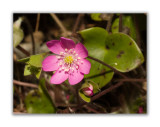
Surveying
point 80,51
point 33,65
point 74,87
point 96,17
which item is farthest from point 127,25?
point 33,65

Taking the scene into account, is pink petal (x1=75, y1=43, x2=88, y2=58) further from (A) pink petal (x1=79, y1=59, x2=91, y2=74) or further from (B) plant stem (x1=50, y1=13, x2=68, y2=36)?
(B) plant stem (x1=50, y1=13, x2=68, y2=36)

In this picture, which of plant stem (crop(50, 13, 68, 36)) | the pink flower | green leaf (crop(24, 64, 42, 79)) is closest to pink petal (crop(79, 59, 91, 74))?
the pink flower

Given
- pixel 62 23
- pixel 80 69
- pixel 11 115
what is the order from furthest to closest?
pixel 62 23 → pixel 11 115 → pixel 80 69

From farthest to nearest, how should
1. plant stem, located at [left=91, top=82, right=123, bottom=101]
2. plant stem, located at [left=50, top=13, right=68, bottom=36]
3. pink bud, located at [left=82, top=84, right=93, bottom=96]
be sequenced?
plant stem, located at [left=50, top=13, right=68, bottom=36] < plant stem, located at [left=91, top=82, right=123, bottom=101] < pink bud, located at [left=82, top=84, right=93, bottom=96]

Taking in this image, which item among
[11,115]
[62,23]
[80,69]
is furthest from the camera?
[62,23]
